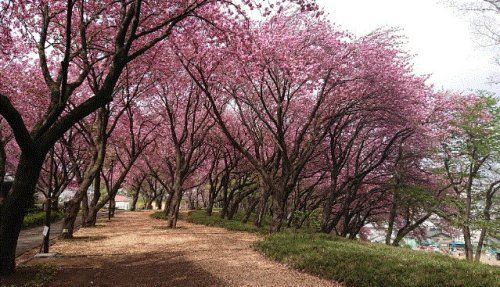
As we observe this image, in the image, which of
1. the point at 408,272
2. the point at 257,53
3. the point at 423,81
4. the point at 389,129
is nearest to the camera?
the point at 408,272

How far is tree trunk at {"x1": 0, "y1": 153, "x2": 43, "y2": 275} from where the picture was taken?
7102 millimetres

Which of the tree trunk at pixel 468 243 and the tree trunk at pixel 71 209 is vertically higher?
the tree trunk at pixel 71 209

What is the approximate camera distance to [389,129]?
19578 millimetres

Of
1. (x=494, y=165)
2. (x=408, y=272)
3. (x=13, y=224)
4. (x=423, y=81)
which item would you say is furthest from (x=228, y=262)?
(x=494, y=165)

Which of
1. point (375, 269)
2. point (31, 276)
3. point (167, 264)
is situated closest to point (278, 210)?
point (167, 264)

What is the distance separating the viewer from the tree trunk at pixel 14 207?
7.10 m

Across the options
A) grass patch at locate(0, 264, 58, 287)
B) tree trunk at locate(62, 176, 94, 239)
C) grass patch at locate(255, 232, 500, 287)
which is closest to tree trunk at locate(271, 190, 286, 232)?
grass patch at locate(255, 232, 500, 287)

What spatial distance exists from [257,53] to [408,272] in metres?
8.75

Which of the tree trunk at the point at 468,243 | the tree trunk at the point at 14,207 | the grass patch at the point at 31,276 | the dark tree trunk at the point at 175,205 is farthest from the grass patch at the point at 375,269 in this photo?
the tree trunk at the point at 468,243

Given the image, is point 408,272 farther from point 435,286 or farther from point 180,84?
point 180,84

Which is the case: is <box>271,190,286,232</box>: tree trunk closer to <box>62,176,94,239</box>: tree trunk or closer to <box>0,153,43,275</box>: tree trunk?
<box>62,176,94,239</box>: tree trunk

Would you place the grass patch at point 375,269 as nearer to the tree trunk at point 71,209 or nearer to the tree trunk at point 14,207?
the tree trunk at point 14,207

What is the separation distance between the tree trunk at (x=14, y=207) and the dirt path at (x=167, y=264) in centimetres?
107

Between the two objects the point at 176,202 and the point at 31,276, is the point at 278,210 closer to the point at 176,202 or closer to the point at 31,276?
the point at 176,202
